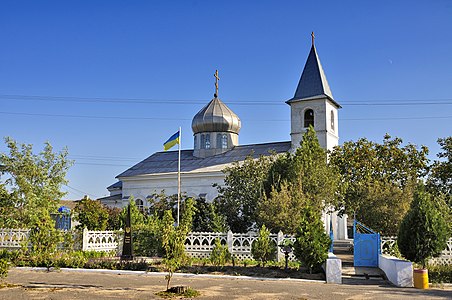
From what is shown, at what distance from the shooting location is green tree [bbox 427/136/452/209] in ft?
93.6

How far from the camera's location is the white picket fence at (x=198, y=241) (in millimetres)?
21641

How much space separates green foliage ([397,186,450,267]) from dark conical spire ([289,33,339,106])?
23098mm

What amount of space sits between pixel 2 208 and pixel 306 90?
25.9 metres

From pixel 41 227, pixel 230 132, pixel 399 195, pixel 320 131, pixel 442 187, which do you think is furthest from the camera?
pixel 230 132

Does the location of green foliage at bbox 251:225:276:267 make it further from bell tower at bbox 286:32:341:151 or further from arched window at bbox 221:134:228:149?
arched window at bbox 221:134:228:149

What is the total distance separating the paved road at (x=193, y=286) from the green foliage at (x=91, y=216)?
40.8 feet

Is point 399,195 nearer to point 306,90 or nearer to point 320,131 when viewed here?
point 320,131

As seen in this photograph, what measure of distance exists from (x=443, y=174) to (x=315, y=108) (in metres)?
13.3

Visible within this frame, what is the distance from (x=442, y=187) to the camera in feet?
95.2

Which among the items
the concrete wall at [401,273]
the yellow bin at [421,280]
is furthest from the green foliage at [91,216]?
the yellow bin at [421,280]

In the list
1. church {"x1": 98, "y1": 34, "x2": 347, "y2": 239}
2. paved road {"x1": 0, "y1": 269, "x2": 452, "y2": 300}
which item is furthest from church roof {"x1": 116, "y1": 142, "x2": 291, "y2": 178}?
paved road {"x1": 0, "y1": 269, "x2": 452, "y2": 300}

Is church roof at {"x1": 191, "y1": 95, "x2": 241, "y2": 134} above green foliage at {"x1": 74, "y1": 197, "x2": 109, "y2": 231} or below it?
above

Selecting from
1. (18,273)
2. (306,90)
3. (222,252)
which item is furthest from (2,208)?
(306,90)

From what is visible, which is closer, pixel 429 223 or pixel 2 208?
pixel 429 223
